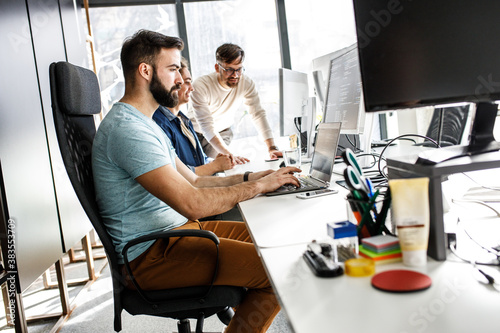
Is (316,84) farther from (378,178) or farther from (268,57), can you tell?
(268,57)

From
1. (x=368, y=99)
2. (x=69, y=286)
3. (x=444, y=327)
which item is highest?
(x=368, y=99)

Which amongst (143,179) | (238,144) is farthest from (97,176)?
(238,144)

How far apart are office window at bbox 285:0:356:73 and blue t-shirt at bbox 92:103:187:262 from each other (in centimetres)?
374

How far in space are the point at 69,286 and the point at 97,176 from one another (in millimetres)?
1854

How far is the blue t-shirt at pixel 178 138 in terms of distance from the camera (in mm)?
2436

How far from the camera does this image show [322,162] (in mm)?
1690

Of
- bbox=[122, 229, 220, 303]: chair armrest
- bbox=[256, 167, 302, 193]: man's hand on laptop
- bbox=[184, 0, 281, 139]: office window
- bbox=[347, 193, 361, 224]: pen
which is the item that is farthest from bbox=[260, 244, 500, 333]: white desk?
bbox=[184, 0, 281, 139]: office window

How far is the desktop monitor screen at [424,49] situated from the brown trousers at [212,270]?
653 mm

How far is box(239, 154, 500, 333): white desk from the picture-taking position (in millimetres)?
565

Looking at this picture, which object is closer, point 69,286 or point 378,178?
point 378,178

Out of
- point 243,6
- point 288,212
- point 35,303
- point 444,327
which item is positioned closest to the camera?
point 444,327

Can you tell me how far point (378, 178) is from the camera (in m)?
1.59

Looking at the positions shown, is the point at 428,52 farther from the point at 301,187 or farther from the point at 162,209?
the point at 162,209

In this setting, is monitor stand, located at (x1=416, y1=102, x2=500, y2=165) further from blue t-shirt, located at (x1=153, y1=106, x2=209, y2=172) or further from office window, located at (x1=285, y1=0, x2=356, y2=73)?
office window, located at (x1=285, y1=0, x2=356, y2=73)
